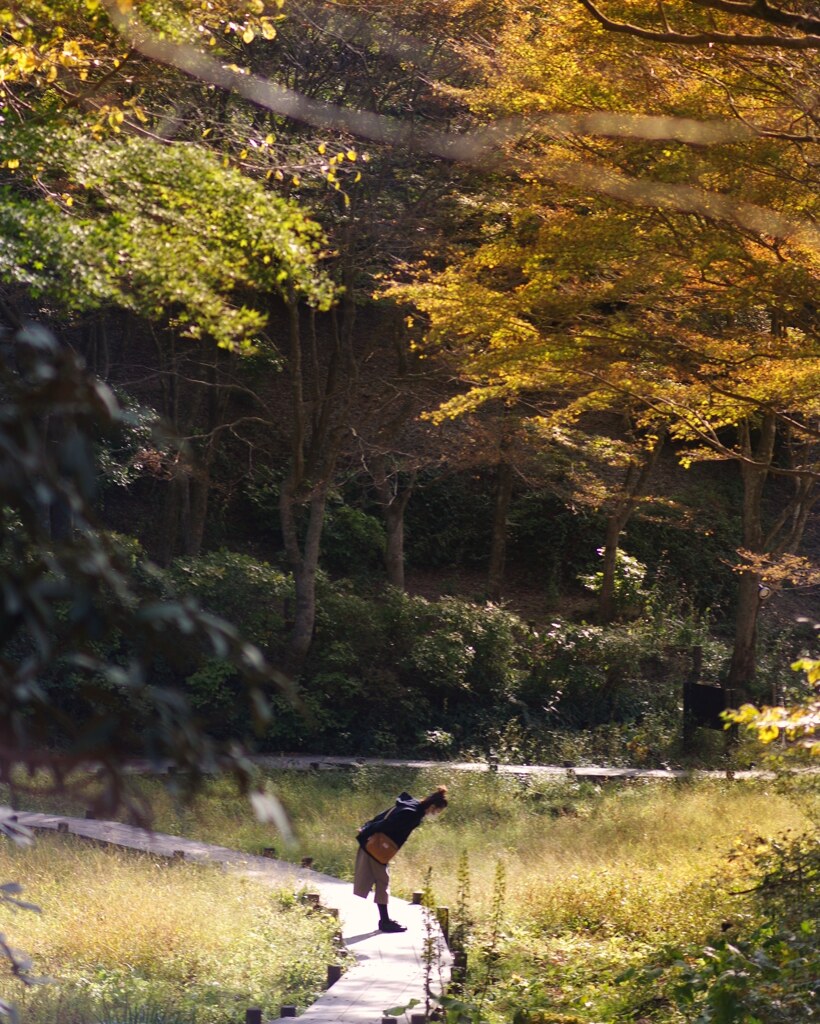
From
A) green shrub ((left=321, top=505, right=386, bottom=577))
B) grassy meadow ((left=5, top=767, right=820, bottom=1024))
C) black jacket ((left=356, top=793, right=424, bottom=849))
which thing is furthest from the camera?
green shrub ((left=321, top=505, right=386, bottom=577))

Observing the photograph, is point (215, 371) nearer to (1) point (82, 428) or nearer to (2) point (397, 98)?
(2) point (397, 98)

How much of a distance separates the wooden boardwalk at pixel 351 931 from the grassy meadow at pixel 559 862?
31 centimetres

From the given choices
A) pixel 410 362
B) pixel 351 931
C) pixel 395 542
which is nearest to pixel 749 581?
pixel 395 542

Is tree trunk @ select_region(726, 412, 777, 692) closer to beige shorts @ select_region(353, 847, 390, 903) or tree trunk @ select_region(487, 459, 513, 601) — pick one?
tree trunk @ select_region(487, 459, 513, 601)

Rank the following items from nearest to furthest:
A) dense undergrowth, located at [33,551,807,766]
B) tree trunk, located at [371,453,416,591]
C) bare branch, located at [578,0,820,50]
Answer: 1. bare branch, located at [578,0,820,50]
2. dense undergrowth, located at [33,551,807,766]
3. tree trunk, located at [371,453,416,591]

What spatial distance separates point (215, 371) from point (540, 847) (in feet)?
38.6

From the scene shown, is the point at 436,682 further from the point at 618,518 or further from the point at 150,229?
the point at 150,229

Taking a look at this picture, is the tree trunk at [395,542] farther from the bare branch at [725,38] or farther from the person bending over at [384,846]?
the bare branch at [725,38]

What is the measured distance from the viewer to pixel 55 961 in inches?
288

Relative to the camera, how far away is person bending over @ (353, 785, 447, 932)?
8.49 meters

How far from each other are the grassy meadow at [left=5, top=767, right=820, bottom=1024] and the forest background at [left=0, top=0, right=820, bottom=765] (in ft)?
5.71

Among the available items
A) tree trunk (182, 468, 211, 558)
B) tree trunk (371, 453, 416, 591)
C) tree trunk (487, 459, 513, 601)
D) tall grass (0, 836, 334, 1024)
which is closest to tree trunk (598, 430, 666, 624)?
tree trunk (487, 459, 513, 601)

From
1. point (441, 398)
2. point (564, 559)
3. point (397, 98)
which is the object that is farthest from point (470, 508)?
point (397, 98)

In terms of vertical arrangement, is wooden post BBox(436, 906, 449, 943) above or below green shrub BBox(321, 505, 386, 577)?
below
